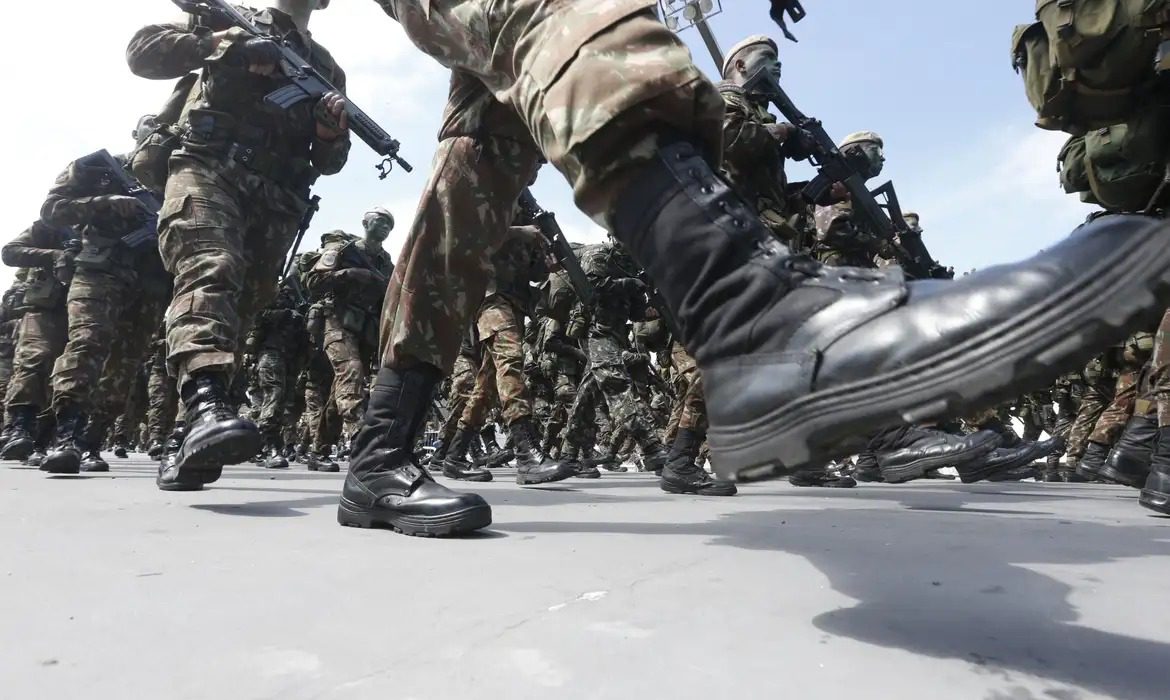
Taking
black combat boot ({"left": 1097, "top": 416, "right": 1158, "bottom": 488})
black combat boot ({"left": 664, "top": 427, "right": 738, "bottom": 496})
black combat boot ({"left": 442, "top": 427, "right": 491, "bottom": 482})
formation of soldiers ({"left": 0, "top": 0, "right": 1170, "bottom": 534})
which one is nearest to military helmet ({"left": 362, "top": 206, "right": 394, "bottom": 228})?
formation of soldiers ({"left": 0, "top": 0, "right": 1170, "bottom": 534})

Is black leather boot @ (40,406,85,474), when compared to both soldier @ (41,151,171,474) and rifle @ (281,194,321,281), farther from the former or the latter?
rifle @ (281,194,321,281)

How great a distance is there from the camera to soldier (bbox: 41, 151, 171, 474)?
362cm

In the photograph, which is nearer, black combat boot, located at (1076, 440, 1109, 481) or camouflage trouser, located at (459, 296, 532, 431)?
camouflage trouser, located at (459, 296, 532, 431)

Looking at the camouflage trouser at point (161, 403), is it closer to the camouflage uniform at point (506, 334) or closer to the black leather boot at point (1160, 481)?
the camouflage uniform at point (506, 334)

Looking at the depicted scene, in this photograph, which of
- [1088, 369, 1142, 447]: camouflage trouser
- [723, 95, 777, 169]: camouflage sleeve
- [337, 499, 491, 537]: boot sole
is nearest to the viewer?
[337, 499, 491, 537]: boot sole

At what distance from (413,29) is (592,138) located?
1.83 ft

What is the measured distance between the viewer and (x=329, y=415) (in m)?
6.46

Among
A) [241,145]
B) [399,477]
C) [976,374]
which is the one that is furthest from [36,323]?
[976,374]

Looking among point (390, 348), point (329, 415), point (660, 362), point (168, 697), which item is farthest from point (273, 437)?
point (168, 697)

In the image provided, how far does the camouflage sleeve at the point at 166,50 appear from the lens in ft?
8.64

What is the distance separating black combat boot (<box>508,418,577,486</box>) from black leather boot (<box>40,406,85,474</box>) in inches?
80.4

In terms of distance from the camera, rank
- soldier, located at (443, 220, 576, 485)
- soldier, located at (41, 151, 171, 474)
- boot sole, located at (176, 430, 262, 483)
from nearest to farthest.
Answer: boot sole, located at (176, 430, 262, 483), soldier, located at (41, 151, 171, 474), soldier, located at (443, 220, 576, 485)

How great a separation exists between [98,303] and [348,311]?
6.39 feet

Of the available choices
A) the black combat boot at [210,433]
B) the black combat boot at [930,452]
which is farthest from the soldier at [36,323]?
the black combat boot at [930,452]
